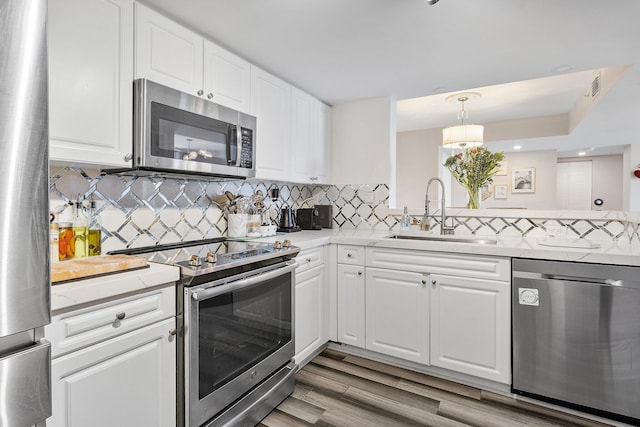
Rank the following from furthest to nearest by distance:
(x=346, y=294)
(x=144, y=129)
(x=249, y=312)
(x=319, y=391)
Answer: (x=346, y=294)
(x=319, y=391)
(x=249, y=312)
(x=144, y=129)

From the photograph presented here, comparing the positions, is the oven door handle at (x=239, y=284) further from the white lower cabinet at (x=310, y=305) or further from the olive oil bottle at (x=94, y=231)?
the olive oil bottle at (x=94, y=231)

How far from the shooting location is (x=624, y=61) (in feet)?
7.29

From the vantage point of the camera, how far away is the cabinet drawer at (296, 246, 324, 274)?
7.39ft

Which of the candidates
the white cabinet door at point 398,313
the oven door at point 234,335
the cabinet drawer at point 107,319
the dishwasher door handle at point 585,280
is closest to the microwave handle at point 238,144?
the oven door at point 234,335

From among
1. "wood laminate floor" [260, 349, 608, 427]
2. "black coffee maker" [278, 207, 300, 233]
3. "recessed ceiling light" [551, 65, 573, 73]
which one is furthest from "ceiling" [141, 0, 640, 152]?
"wood laminate floor" [260, 349, 608, 427]

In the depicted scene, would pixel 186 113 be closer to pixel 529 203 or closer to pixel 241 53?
pixel 241 53

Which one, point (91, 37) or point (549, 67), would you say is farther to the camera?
point (549, 67)

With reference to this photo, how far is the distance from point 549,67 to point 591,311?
64.3 inches

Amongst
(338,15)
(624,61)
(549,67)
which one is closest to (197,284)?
(338,15)

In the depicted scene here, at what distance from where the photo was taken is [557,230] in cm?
243

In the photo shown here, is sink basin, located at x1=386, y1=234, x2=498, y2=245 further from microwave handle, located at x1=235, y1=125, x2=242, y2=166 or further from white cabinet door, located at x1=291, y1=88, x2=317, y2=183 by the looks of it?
microwave handle, located at x1=235, y1=125, x2=242, y2=166

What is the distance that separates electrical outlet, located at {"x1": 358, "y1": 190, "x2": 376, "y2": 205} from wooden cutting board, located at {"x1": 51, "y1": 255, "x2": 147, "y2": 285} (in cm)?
219

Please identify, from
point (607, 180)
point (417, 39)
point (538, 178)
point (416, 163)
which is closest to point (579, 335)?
point (417, 39)

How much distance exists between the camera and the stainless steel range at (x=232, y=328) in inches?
55.8
